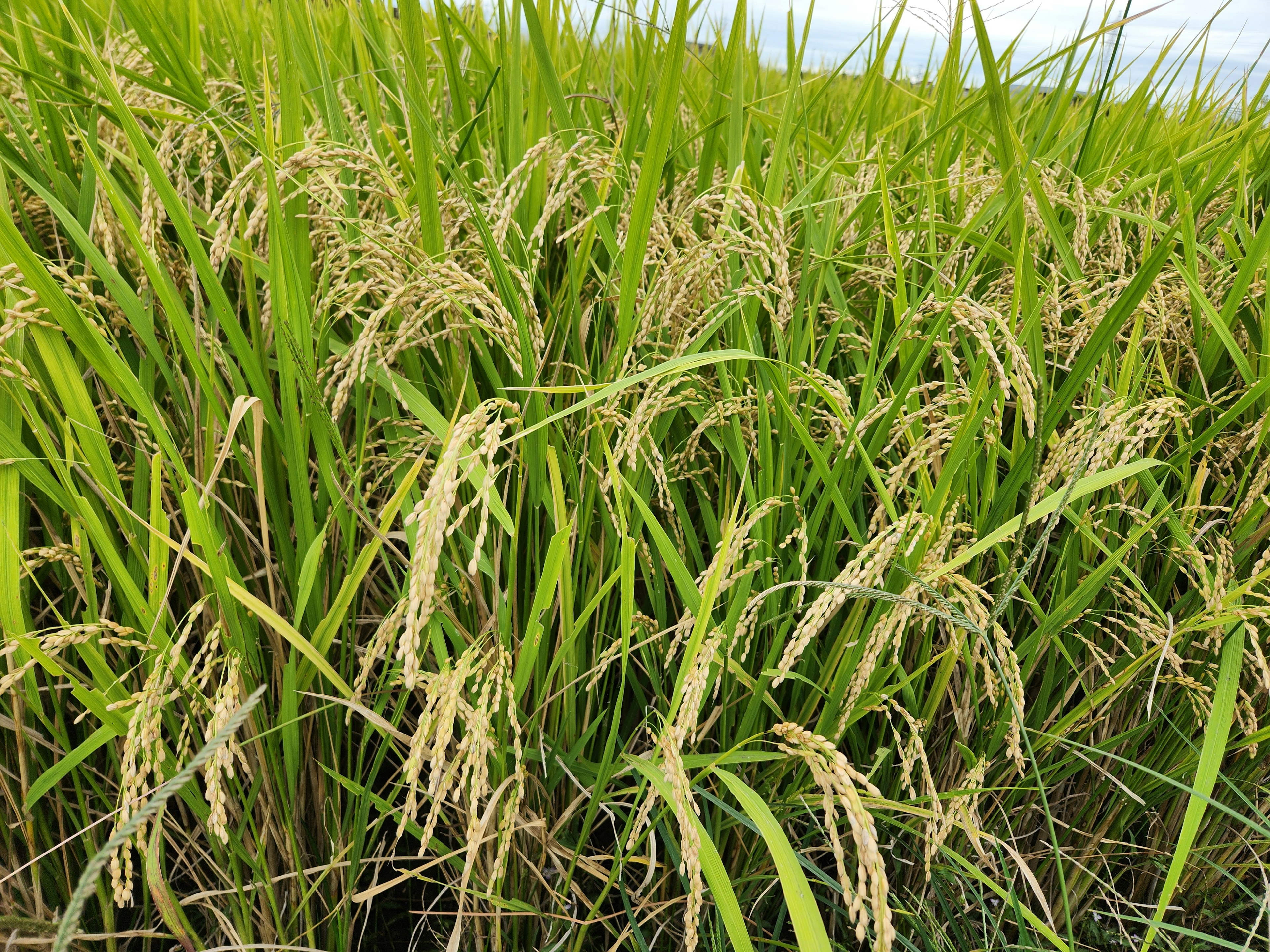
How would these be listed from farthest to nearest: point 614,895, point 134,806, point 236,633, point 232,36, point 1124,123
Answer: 1. point 1124,123
2. point 232,36
3. point 614,895
4. point 236,633
5. point 134,806

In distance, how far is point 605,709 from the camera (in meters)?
1.33

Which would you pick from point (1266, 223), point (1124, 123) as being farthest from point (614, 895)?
point (1124, 123)

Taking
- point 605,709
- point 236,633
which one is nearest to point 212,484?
point 236,633

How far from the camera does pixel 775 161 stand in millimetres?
1439

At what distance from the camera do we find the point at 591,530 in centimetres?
135

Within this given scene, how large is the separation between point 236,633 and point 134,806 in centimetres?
23

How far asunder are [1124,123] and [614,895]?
232 centimetres

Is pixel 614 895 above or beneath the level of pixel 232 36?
beneath

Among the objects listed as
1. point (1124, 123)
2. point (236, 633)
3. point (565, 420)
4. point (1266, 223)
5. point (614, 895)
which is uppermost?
point (1124, 123)

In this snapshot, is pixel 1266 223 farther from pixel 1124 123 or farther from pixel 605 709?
pixel 605 709

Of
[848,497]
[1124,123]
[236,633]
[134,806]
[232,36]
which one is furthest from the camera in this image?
[1124,123]

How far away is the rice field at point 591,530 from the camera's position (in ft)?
3.44

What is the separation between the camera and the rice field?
3.44 feet

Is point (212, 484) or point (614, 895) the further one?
point (614, 895)
